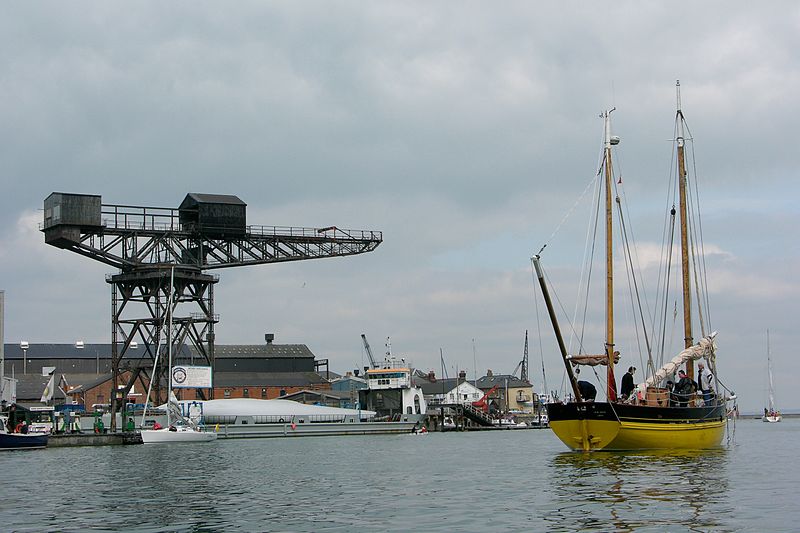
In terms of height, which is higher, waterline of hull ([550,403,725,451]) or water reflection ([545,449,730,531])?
waterline of hull ([550,403,725,451])

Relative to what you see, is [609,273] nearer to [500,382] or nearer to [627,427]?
[627,427]

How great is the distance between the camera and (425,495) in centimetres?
3127

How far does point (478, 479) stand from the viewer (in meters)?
37.3

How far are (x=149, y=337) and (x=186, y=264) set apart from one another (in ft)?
26.8

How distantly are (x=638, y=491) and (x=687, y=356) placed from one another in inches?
1021

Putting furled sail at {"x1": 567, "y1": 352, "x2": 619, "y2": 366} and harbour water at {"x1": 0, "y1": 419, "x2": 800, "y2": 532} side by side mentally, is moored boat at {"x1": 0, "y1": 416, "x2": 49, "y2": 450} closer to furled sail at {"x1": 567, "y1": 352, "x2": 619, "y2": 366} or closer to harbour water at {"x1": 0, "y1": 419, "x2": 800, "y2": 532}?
harbour water at {"x1": 0, "y1": 419, "x2": 800, "y2": 532}

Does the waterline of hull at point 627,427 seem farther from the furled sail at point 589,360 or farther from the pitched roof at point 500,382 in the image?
the pitched roof at point 500,382

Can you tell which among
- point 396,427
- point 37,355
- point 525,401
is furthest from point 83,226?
point 525,401

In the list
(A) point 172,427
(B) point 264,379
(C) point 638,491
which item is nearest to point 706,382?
(C) point 638,491

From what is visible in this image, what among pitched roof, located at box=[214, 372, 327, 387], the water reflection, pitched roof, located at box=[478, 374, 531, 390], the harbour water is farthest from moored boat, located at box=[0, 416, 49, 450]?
pitched roof, located at box=[478, 374, 531, 390]

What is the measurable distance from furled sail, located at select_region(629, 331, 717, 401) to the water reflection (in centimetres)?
710

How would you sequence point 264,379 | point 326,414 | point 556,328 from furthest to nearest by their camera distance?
point 264,379
point 326,414
point 556,328

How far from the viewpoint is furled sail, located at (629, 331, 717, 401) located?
51.2m

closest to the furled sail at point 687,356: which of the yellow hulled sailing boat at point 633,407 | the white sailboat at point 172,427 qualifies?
the yellow hulled sailing boat at point 633,407
